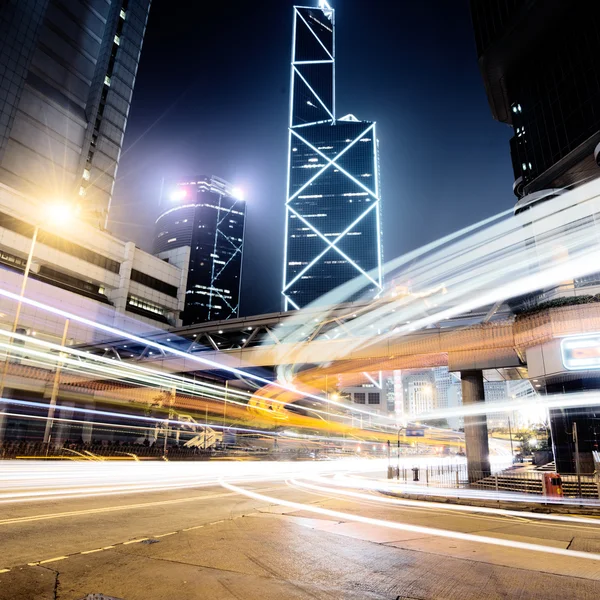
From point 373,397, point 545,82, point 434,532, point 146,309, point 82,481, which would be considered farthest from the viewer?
point 373,397

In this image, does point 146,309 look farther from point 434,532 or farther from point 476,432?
point 434,532

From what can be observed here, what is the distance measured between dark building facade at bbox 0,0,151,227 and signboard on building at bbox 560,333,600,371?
3294 inches

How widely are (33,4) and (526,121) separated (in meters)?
87.9

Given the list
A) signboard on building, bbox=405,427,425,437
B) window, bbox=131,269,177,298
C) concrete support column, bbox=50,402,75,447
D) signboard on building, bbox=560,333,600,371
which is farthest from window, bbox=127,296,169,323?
signboard on building, bbox=560,333,600,371

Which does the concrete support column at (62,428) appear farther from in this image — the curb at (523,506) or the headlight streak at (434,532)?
the curb at (523,506)

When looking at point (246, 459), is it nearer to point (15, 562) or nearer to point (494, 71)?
point (15, 562)

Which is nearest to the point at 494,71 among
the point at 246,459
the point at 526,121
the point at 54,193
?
the point at 526,121

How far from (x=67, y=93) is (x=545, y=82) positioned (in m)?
88.2

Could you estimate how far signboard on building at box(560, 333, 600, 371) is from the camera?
68.8 ft

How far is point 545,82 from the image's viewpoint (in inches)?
2168

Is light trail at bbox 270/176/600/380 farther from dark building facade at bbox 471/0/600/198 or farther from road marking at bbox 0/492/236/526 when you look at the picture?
road marking at bbox 0/492/236/526

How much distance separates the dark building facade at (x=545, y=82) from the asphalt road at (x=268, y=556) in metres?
38.5

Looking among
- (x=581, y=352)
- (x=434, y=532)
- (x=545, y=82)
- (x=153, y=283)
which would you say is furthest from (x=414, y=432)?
(x=153, y=283)

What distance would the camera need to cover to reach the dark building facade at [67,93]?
73.6 m
